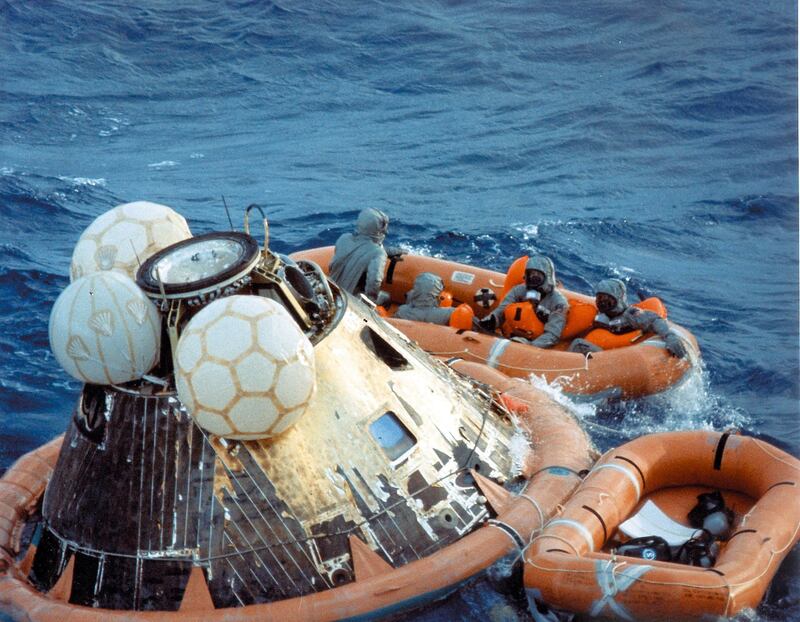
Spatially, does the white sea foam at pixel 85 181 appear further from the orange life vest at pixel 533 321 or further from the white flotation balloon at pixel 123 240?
the white flotation balloon at pixel 123 240

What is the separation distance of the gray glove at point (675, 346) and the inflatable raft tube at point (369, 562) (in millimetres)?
3030

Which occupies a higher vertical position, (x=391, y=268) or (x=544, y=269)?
(x=544, y=269)

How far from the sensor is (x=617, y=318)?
433 inches

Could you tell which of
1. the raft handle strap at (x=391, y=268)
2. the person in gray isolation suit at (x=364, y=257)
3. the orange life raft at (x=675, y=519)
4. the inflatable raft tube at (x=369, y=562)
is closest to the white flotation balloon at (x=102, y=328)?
the inflatable raft tube at (x=369, y=562)

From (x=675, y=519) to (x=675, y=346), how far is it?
3.21 meters

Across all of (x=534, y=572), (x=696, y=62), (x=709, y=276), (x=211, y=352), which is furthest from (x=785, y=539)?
(x=696, y=62)

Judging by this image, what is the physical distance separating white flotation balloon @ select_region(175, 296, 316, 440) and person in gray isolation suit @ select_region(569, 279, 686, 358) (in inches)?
212

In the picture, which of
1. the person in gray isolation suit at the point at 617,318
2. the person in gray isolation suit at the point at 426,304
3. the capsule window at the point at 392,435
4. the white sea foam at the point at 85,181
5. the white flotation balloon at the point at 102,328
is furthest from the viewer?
the white sea foam at the point at 85,181

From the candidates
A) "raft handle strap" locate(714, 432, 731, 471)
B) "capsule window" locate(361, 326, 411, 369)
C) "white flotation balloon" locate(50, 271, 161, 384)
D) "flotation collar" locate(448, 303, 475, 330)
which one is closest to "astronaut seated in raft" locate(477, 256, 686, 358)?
"flotation collar" locate(448, 303, 475, 330)

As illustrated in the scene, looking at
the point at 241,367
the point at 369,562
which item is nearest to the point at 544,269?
the point at 369,562

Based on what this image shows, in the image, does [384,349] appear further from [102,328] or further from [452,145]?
[452,145]

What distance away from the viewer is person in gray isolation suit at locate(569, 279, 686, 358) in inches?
423

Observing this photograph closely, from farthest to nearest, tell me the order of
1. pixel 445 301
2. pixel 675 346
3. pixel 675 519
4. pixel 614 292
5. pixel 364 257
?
pixel 445 301
pixel 614 292
pixel 364 257
pixel 675 346
pixel 675 519

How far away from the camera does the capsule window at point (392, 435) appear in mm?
6562
